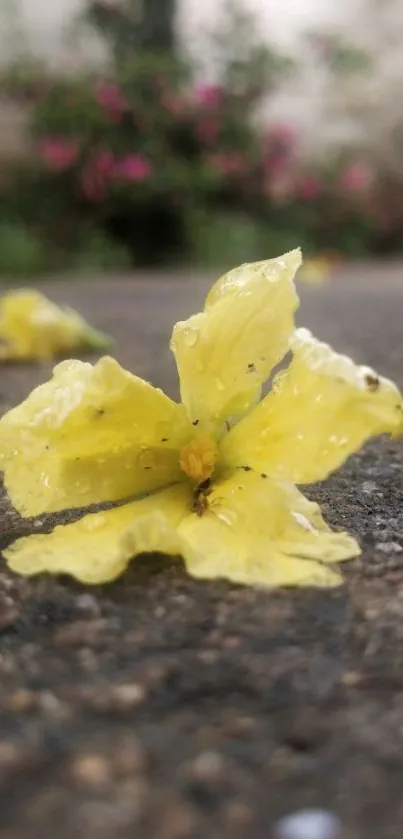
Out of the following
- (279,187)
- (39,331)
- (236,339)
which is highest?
(279,187)

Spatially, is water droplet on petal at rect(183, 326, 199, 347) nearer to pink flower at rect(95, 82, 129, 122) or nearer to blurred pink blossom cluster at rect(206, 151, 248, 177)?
pink flower at rect(95, 82, 129, 122)

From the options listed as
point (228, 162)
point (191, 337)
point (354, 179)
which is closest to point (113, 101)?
point (228, 162)

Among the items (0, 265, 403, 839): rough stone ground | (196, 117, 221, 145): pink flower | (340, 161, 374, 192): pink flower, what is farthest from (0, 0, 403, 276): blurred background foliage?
(0, 265, 403, 839): rough stone ground

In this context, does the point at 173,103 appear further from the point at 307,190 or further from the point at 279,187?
the point at 307,190

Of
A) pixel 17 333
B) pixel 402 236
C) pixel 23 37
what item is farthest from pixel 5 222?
pixel 17 333

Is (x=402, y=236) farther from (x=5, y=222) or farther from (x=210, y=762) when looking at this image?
(x=210, y=762)

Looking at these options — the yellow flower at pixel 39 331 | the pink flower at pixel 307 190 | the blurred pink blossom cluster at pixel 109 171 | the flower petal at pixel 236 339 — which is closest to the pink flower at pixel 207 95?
the blurred pink blossom cluster at pixel 109 171
